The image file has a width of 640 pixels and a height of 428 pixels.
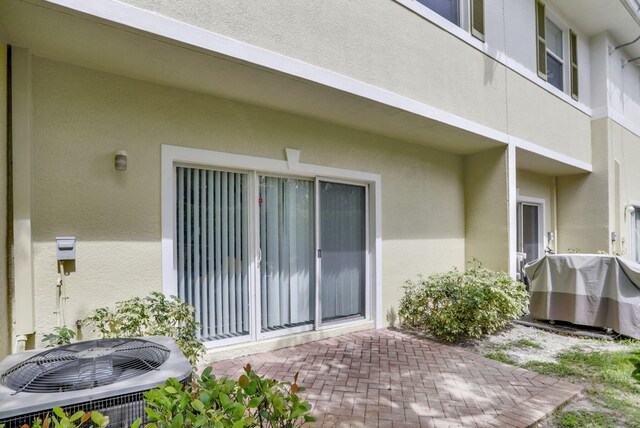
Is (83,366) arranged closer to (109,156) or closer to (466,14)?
(109,156)

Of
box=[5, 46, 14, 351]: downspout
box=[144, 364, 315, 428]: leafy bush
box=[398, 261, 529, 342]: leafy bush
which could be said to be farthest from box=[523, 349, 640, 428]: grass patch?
box=[5, 46, 14, 351]: downspout

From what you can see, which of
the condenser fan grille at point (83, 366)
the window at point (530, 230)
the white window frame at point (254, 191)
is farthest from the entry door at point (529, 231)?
the condenser fan grille at point (83, 366)

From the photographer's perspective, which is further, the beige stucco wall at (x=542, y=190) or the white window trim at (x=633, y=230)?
the white window trim at (x=633, y=230)

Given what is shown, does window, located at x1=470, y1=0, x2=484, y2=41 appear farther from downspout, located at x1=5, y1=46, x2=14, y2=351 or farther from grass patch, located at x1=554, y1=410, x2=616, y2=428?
downspout, located at x1=5, y1=46, x2=14, y2=351

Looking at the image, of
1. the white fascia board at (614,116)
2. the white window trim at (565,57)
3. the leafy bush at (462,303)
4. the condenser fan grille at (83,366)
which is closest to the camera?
the condenser fan grille at (83,366)

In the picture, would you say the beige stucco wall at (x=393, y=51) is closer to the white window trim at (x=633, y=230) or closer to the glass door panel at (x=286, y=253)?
the glass door panel at (x=286, y=253)

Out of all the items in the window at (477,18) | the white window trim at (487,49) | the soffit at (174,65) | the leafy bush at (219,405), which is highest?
the window at (477,18)

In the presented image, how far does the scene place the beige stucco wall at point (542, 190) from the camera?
10598 mm

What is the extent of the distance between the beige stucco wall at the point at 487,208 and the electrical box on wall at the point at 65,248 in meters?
7.85

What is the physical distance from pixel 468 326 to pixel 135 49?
6381mm

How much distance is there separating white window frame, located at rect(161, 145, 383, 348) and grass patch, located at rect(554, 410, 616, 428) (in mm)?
3524

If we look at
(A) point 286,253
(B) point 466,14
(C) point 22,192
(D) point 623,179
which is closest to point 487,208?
(B) point 466,14

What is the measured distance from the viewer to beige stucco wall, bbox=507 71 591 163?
8225mm

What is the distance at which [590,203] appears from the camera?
11008 mm
